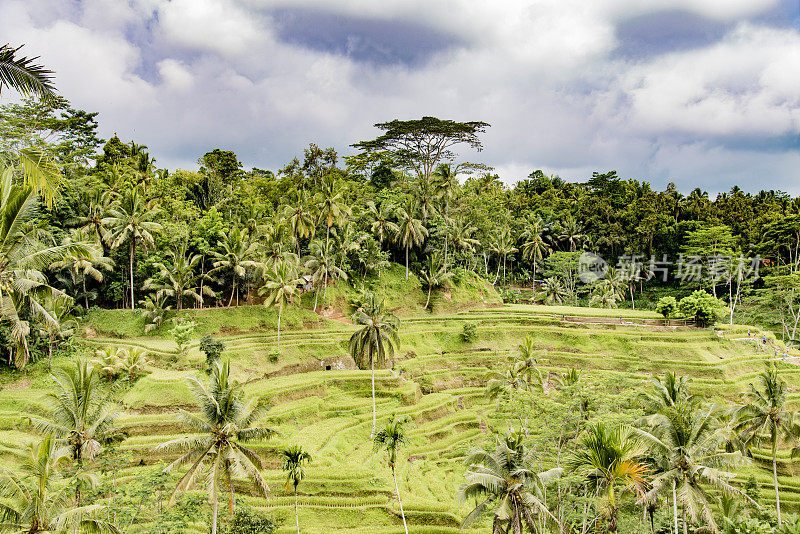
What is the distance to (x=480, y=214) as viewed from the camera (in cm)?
7006

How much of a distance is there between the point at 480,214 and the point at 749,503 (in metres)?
49.7

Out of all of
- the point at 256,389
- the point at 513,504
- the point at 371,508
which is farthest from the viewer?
the point at 256,389

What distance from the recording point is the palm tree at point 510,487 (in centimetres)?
1780

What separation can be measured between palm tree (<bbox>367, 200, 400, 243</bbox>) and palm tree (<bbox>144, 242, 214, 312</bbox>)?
68.9 ft

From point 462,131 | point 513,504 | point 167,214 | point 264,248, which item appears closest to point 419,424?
point 513,504

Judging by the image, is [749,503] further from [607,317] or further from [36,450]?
[36,450]

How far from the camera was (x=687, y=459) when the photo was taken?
19562mm

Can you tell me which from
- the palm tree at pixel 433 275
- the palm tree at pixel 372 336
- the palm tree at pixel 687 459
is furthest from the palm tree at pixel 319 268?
the palm tree at pixel 687 459

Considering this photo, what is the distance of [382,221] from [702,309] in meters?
36.4

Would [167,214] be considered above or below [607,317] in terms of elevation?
above

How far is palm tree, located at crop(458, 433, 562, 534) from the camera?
17797 mm

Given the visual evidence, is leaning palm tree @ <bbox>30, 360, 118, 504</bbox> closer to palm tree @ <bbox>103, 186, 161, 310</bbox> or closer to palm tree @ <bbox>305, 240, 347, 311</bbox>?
palm tree @ <bbox>103, 186, 161, 310</bbox>

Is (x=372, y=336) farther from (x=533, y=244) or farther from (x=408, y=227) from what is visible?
(x=533, y=244)

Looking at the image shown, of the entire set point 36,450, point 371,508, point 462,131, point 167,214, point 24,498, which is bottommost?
point 371,508
